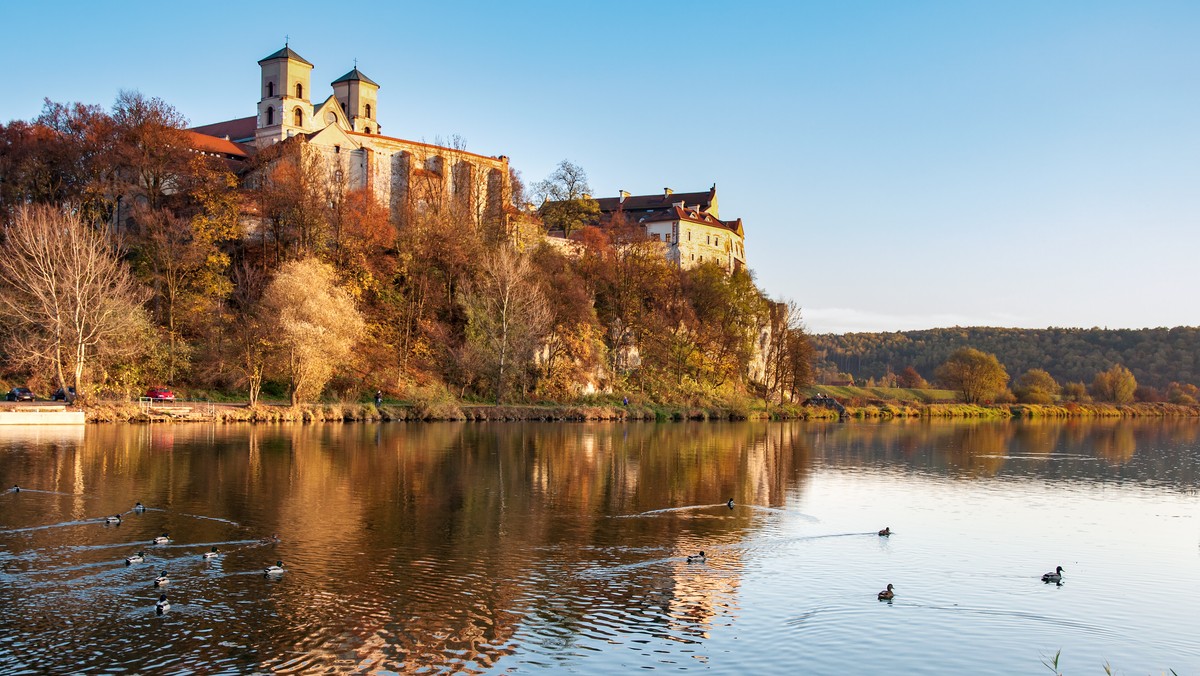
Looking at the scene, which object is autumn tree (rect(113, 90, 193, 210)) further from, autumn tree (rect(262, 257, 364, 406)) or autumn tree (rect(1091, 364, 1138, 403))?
autumn tree (rect(1091, 364, 1138, 403))

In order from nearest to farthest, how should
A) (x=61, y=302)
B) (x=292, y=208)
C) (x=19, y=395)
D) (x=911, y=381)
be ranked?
(x=61, y=302), (x=19, y=395), (x=292, y=208), (x=911, y=381)

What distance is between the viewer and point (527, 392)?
66.2m

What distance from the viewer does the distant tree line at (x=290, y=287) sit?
47.3 meters

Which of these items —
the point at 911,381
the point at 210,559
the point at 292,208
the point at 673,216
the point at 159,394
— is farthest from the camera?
the point at 911,381

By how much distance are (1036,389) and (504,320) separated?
67188 millimetres

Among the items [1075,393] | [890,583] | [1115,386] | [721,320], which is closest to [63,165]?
[721,320]

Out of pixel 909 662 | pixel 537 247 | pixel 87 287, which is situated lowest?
pixel 909 662

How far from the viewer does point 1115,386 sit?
364ft

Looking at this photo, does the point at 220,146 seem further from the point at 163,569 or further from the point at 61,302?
the point at 163,569

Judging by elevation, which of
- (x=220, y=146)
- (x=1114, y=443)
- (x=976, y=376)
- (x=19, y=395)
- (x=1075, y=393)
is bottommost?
(x=1114, y=443)

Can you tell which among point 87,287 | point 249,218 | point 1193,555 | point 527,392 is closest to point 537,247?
point 527,392

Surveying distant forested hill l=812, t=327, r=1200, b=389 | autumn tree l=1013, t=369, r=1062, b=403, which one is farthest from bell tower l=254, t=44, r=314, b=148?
autumn tree l=1013, t=369, r=1062, b=403

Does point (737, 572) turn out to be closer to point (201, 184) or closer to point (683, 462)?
point (683, 462)

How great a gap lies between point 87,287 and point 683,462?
30.1 m
